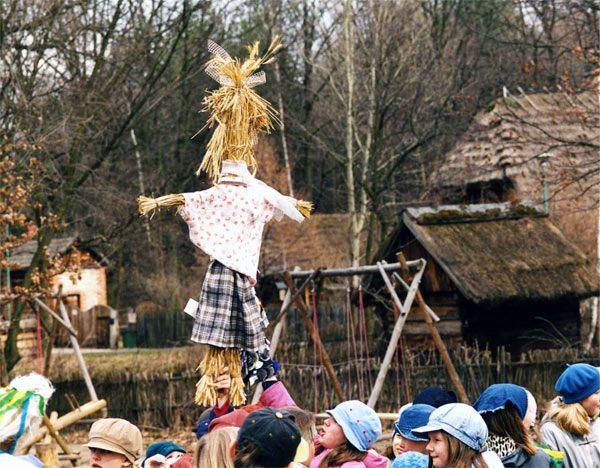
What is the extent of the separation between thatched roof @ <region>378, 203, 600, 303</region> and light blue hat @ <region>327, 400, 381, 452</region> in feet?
34.7

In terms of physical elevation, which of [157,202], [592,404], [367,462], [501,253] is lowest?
[367,462]

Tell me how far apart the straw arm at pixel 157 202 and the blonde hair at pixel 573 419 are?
8.17ft

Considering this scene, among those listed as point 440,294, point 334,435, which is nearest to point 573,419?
point 334,435

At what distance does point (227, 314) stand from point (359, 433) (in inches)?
61.4

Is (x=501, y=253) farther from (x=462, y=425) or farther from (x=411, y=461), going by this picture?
(x=462, y=425)

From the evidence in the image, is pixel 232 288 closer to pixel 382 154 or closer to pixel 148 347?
pixel 382 154

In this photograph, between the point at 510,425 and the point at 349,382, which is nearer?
the point at 510,425

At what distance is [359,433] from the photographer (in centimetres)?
528

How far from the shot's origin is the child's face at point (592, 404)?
616cm

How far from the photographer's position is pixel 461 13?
33.8 meters

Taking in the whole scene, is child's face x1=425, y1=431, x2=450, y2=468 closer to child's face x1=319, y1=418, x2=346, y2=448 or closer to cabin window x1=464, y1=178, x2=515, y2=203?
child's face x1=319, y1=418, x2=346, y2=448

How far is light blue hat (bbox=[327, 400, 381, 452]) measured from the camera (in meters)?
5.27

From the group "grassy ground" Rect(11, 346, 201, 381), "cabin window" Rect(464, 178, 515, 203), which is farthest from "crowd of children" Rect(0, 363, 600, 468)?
"cabin window" Rect(464, 178, 515, 203)

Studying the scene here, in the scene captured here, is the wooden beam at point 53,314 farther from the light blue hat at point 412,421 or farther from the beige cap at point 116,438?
the beige cap at point 116,438
